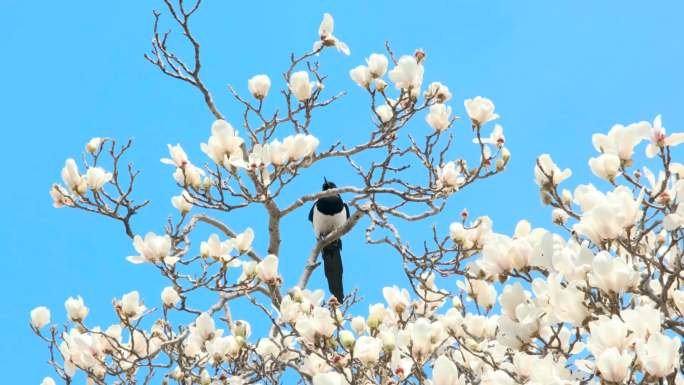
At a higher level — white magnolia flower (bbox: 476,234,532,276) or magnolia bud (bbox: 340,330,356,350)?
white magnolia flower (bbox: 476,234,532,276)

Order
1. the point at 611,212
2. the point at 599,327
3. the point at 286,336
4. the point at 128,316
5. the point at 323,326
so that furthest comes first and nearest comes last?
the point at 128,316
the point at 286,336
the point at 323,326
the point at 611,212
the point at 599,327

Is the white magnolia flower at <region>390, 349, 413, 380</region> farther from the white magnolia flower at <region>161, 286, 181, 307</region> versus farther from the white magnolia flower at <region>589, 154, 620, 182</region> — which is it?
the white magnolia flower at <region>161, 286, 181, 307</region>

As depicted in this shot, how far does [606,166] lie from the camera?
2.82 m

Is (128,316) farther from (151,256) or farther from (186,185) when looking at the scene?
(186,185)

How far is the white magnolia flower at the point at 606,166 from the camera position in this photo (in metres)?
2.81

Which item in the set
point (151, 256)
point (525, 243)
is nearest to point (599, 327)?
point (525, 243)

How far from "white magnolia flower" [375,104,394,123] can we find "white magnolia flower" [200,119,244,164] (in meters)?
1.34

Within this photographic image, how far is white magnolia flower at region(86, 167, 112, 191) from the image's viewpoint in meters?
4.50

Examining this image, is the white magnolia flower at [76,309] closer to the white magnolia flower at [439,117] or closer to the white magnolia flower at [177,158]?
the white magnolia flower at [177,158]

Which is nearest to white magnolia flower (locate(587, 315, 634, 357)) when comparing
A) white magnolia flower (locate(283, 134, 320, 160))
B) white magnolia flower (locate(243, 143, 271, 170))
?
white magnolia flower (locate(283, 134, 320, 160))

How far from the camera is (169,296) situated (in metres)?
4.29

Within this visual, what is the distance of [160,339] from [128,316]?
510 millimetres

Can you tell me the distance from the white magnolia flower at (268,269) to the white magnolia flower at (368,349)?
0.98 meters

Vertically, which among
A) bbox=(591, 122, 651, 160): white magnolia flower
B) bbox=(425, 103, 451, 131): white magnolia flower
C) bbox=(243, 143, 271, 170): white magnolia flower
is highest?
bbox=(425, 103, 451, 131): white magnolia flower
